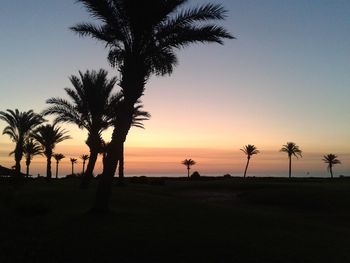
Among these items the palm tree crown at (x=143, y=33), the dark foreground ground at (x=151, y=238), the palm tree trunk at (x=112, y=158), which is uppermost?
the palm tree crown at (x=143, y=33)

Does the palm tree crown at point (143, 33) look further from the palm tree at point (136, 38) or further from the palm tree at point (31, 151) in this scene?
the palm tree at point (31, 151)

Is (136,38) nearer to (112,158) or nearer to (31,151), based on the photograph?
(112,158)

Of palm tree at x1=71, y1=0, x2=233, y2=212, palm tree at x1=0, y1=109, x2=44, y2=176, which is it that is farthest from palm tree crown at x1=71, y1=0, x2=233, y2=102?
palm tree at x1=0, y1=109, x2=44, y2=176

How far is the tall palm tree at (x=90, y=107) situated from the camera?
103 ft

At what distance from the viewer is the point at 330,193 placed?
31.5 metres

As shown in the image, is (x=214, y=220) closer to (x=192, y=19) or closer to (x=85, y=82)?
(x=192, y=19)

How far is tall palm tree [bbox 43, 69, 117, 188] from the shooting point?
3144cm

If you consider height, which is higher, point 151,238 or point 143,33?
point 143,33

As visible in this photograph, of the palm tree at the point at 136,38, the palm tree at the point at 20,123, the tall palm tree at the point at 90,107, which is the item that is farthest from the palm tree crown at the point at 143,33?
the palm tree at the point at 20,123

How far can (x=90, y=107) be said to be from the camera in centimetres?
3161

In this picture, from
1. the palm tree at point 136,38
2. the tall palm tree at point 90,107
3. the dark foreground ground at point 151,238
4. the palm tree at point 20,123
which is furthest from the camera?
the palm tree at point 20,123

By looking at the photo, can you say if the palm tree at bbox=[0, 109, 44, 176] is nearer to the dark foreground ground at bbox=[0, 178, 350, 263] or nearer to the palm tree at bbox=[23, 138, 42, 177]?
the palm tree at bbox=[23, 138, 42, 177]

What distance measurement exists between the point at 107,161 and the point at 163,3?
6.26 m

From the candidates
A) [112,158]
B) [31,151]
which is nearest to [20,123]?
[31,151]
